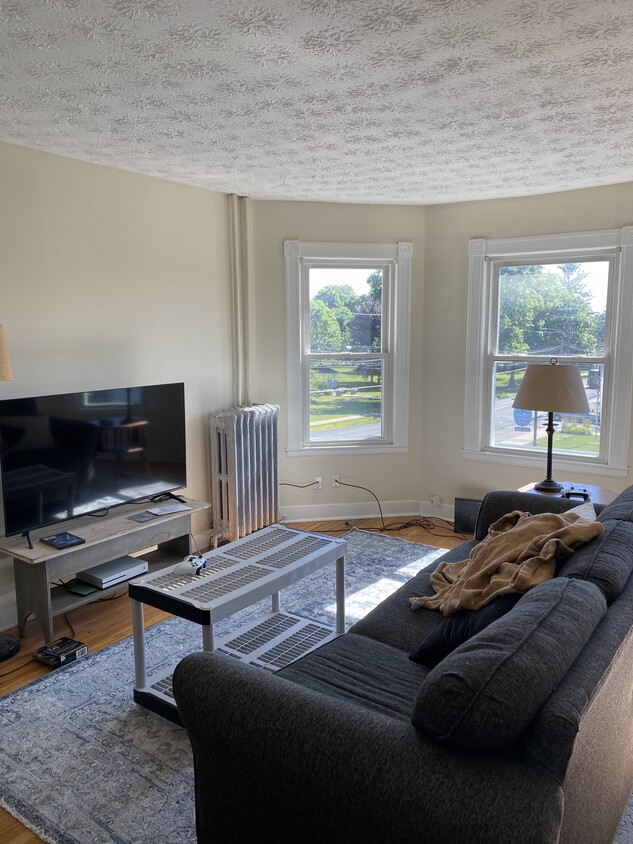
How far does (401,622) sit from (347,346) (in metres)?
2.86

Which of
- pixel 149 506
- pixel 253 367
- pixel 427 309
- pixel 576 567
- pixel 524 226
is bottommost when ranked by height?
pixel 149 506

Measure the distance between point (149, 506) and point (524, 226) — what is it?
10.4 ft

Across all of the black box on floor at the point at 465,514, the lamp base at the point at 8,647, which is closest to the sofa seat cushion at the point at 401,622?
the lamp base at the point at 8,647

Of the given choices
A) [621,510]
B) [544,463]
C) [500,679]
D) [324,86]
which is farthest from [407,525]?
[500,679]

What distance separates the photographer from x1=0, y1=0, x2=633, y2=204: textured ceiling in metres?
1.83

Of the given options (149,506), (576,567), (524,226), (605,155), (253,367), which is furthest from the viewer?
(253,367)

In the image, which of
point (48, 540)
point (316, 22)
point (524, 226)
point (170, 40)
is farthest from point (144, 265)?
point (524, 226)

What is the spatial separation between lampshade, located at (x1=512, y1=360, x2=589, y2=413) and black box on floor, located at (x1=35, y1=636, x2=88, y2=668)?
2.65 meters

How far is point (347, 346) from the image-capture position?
16.1 feet

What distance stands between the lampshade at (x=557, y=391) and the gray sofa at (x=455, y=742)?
1801 millimetres

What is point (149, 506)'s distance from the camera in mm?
3771

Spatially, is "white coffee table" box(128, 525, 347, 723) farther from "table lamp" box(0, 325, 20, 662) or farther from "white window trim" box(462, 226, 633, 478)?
"white window trim" box(462, 226, 633, 478)

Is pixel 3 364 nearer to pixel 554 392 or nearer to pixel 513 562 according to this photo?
pixel 513 562

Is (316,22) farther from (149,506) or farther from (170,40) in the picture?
(149,506)
